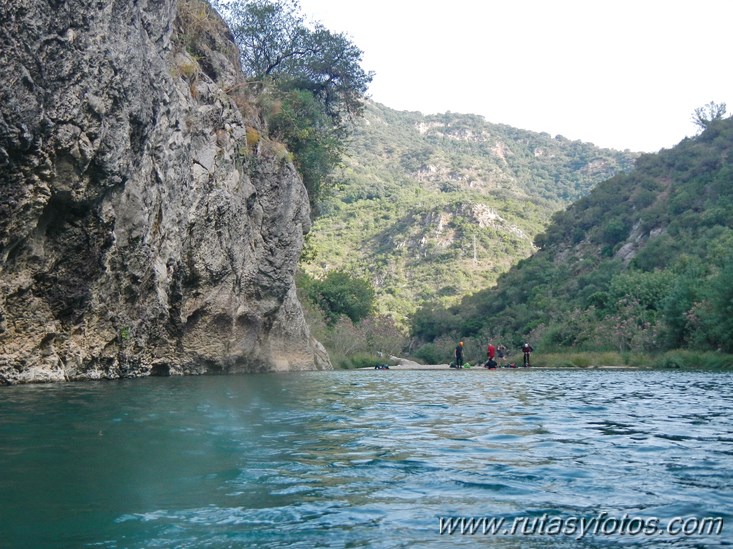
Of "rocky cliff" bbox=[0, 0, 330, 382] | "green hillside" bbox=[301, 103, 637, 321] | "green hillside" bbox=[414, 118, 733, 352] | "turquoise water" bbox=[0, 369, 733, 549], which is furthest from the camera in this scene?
"green hillside" bbox=[301, 103, 637, 321]

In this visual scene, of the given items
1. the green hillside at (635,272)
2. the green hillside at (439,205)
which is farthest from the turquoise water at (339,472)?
the green hillside at (439,205)

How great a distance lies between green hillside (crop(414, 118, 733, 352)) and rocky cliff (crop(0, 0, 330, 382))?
55.8ft

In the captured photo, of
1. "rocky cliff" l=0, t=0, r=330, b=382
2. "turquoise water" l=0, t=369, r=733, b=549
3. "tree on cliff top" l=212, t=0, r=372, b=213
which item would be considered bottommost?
"turquoise water" l=0, t=369, r=733, b=549

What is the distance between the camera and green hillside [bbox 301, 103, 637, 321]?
81.1 metres

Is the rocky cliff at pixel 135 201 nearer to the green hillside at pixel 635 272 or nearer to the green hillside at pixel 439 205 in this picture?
the green hillside at pixel 439 205

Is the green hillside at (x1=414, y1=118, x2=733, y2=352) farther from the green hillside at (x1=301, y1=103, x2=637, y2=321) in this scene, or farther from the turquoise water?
the turquoise water

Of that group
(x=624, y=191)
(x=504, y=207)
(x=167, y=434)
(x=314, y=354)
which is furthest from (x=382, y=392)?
(x=504, y=207)

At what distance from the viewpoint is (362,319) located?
4891cm

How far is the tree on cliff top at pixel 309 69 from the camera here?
102ft

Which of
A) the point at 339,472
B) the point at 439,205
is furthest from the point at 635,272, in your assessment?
the point at 439,205

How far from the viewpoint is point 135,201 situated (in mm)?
16734

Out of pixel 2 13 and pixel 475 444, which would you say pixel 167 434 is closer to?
pixel 475 444

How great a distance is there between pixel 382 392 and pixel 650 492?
1073 centimetres

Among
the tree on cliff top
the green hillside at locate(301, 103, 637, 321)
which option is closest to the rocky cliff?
the tree on cliff top
